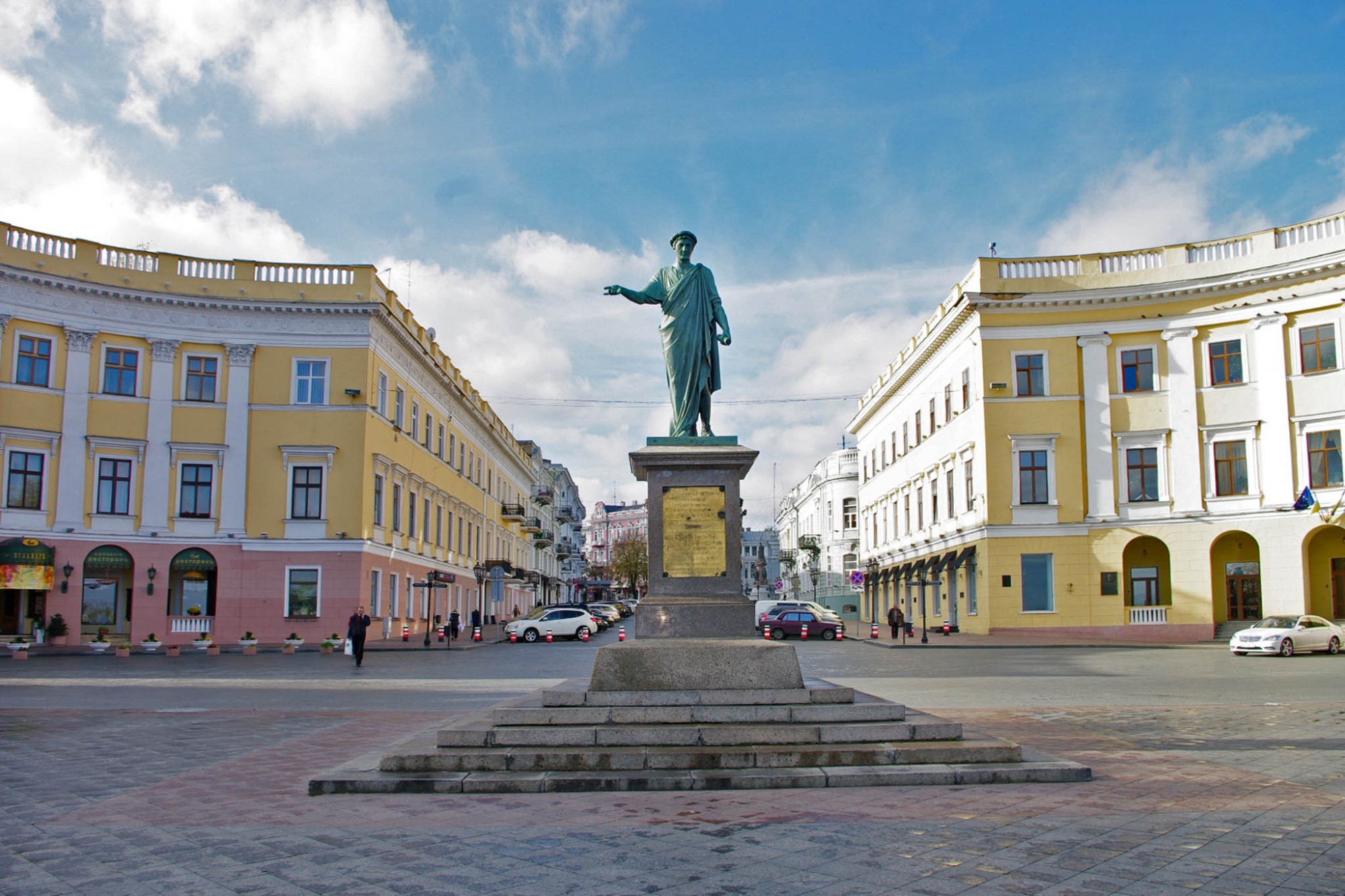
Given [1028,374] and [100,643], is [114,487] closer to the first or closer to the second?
[100,643]

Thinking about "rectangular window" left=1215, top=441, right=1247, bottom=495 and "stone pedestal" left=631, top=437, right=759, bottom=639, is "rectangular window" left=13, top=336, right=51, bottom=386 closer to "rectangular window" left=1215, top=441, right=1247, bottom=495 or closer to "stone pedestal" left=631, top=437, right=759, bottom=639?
"stone pedestal" left=631, top=437, right=759, bottom=639

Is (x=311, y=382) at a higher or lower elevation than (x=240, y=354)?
lower

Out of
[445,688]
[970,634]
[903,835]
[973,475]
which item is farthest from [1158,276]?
[903,835]

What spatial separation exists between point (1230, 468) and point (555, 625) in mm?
24969

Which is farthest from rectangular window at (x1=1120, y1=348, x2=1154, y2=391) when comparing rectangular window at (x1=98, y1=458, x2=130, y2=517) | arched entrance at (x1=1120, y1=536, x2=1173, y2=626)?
rectangular window at (x1=98, y1=458, x2=130, y2=517)

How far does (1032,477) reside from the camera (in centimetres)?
3862

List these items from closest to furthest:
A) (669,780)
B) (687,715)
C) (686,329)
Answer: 1. (669,780)
2. (687,715)
3. (686,329)

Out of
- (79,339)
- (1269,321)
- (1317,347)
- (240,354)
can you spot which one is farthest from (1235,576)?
(79,339)

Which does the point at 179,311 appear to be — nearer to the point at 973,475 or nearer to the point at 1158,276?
the point at 973,475

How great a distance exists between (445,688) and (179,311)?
2276 cm

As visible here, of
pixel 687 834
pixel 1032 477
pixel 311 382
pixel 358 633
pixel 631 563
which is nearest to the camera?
pixel 687 834

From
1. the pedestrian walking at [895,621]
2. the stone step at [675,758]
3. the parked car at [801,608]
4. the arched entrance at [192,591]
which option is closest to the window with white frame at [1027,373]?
the pedestrian walking at [895,621]

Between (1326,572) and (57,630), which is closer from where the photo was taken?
(57,630)

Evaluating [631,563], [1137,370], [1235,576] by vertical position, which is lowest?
[1235,576]
